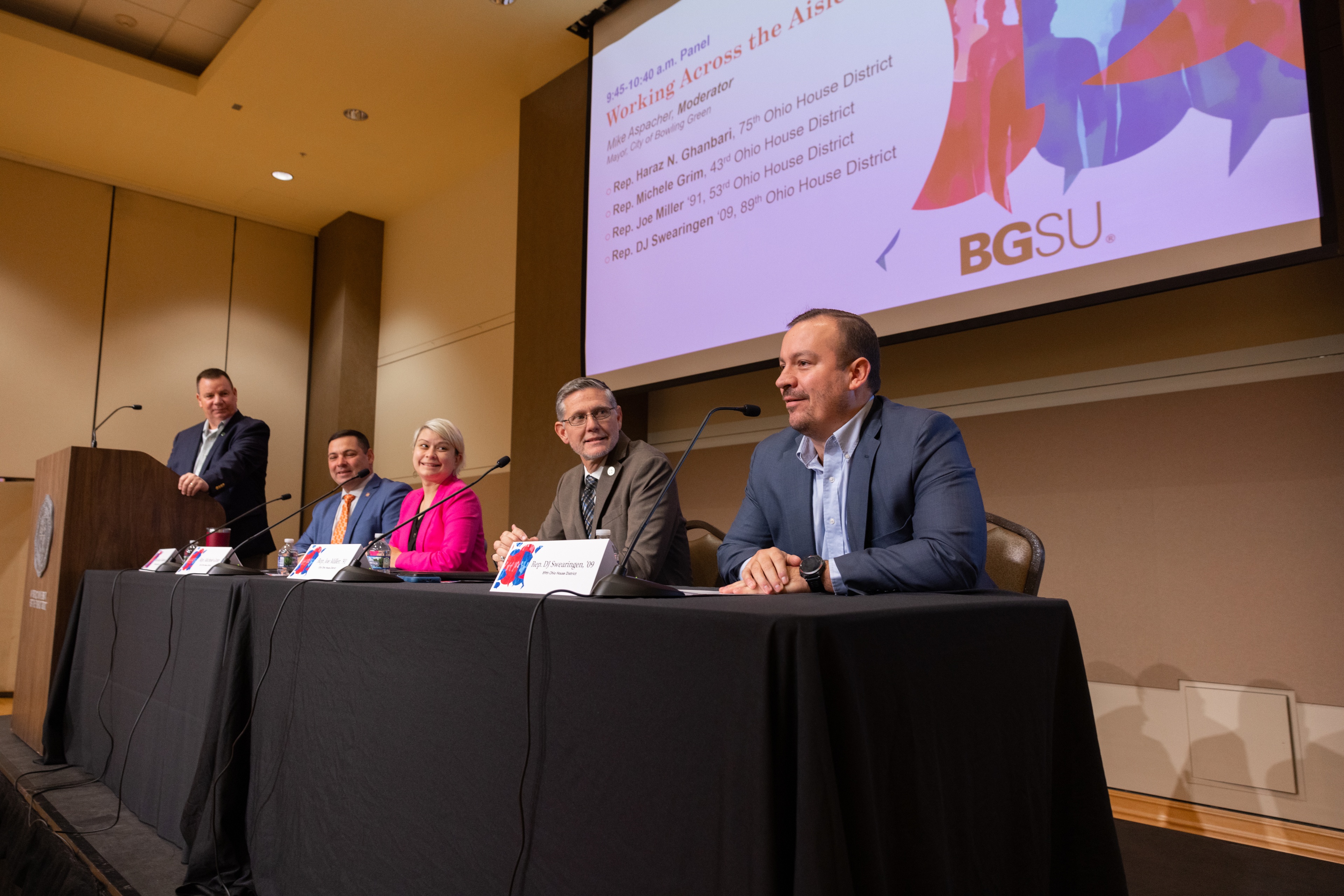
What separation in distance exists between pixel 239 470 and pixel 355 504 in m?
0.63

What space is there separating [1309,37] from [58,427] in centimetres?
563

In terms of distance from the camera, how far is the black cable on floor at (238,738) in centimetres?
145

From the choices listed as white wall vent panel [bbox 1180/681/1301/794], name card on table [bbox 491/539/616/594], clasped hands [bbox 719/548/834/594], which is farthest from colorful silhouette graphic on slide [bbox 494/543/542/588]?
white wall vent panel [bbox 1180/681/1301/794]

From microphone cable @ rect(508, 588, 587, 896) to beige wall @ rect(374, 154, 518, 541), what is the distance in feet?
11.3

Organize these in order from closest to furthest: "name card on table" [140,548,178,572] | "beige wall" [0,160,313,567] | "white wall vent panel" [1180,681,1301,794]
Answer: "white wall vent panel" [1180,681,1301,794], "name card on table" [140,548,178,572], "beige wall" [0,160,313,567]

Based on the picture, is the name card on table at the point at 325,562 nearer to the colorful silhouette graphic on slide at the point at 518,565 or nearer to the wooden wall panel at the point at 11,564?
the colorful silhouette graphic on slide at the point at 518,565

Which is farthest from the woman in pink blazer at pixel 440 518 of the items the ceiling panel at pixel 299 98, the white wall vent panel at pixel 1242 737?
the ceiling panel at pixel 299 98

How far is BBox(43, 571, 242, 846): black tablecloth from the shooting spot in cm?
167

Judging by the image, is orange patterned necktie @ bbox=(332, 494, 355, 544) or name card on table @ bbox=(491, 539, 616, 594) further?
orange patterned necktie @ bbox=(332, 494, 355, 544)

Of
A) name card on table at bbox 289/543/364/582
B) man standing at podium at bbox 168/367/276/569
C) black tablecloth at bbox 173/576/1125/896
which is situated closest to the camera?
black tablecloth at bbox 173/576/1125/896

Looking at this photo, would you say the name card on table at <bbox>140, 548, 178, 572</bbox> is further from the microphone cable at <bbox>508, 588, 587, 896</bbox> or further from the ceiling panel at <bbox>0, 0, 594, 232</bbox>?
the ceiling panel at <bbox>0, 0, 594, 232</bbox>

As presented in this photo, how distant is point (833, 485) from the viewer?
61.9 inches

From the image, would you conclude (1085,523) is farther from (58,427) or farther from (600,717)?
(58,427)

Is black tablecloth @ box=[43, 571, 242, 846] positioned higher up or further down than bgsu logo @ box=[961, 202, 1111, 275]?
further down
